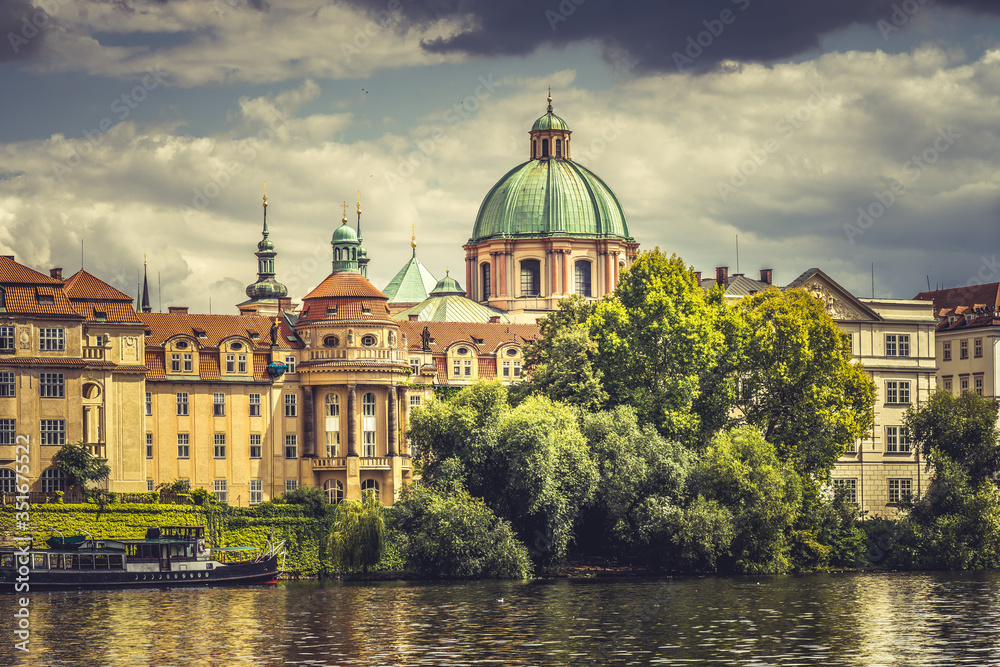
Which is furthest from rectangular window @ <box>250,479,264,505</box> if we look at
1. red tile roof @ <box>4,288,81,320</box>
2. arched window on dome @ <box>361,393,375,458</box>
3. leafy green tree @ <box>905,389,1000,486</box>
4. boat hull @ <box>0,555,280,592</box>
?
leafy green tree @ <box>905,389,1000,486</box>

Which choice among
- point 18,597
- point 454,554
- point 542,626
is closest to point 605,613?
point 542,626

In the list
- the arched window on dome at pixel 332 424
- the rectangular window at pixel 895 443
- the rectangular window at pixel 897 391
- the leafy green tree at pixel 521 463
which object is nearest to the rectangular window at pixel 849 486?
the rectangular window at pixel 895 443

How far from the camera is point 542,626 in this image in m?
74.7

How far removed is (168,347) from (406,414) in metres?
18.4

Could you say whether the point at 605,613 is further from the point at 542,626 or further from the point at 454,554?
the point at 454,554

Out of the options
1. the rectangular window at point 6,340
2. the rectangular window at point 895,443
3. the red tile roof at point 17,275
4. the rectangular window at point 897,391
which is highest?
the red tile roof at point 17,275

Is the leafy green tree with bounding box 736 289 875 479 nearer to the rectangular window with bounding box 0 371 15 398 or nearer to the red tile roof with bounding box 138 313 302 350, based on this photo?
the red tile roof with bounding box 138 313 302 350

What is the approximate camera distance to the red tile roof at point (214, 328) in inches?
5000

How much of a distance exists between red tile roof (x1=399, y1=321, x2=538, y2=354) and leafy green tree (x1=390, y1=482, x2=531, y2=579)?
40.4 meters

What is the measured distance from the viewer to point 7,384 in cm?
11206

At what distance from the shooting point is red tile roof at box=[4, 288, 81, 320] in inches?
4446

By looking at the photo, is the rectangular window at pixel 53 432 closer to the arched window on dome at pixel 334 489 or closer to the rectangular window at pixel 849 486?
the arched window on dome at pixel 334 489

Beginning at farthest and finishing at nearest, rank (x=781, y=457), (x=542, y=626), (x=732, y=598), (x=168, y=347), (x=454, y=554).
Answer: (x=168, y=347), (x=781, y=457), (x=454, y=554), (x=732, y=598), (x=542, y=626)

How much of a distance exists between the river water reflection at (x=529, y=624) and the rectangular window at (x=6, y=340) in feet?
78.3
